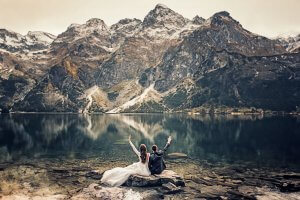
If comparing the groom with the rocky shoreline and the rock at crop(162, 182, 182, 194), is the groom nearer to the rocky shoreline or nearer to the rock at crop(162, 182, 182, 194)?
the rocky shoreline

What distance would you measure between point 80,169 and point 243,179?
84.0ft

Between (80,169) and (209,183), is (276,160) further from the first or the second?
(80,169)

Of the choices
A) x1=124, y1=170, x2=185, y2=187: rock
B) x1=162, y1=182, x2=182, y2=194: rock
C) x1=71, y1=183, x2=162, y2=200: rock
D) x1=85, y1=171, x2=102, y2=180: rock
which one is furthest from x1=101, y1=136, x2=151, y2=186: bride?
x1=85, y1=171, x2=102, y2=180: rock

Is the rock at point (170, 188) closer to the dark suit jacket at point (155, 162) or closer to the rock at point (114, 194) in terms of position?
the rock at point (114, 194)

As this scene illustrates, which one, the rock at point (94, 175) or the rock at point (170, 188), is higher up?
the rock at point (170, 188)

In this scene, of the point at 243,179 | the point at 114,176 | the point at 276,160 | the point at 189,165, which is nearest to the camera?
the point at 114,176

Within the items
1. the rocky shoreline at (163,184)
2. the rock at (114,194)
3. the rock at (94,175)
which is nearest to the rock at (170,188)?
the rocky shoreline at (163,184)

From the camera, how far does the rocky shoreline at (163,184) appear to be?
4150cm

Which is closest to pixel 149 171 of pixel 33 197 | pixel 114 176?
pixel 114 176

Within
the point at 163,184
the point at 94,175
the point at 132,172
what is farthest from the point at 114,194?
the point at 94,175

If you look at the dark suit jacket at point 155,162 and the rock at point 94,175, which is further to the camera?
the rock at point 94,175

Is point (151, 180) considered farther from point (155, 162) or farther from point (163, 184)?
point (155, 162)

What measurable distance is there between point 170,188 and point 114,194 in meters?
6.74

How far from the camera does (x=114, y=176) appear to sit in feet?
145
